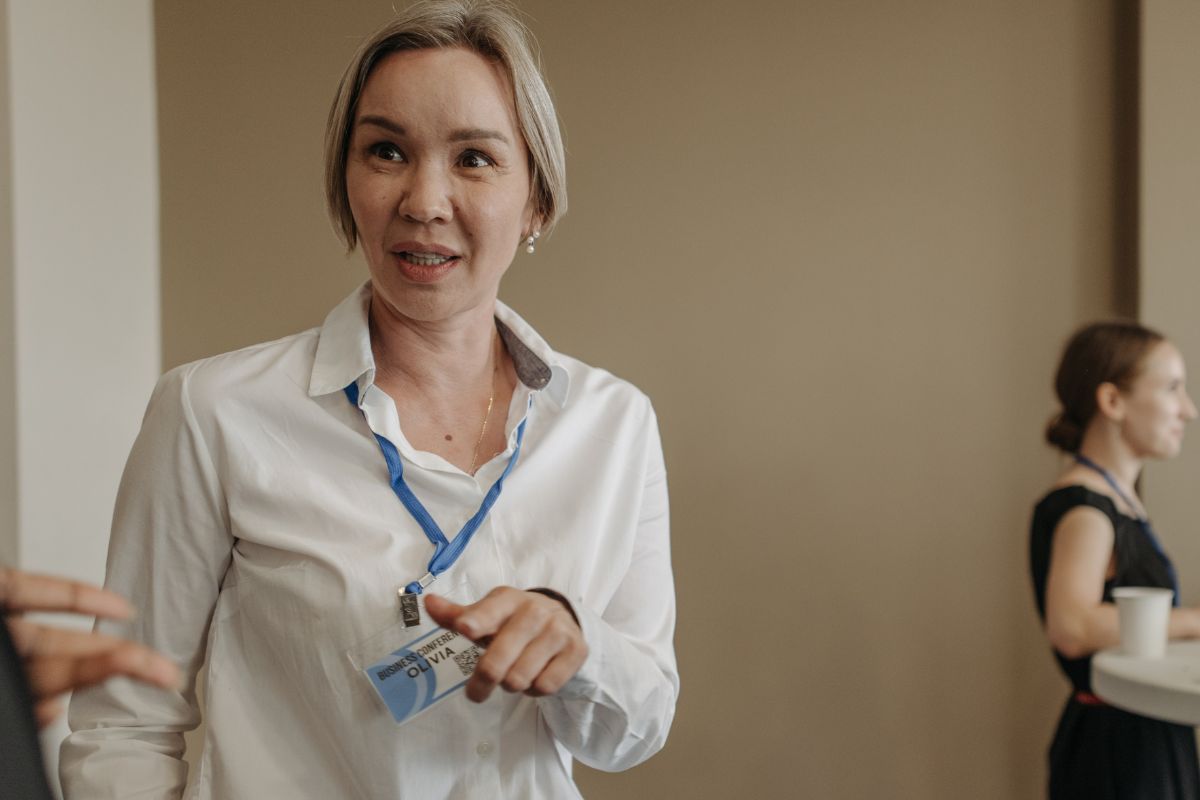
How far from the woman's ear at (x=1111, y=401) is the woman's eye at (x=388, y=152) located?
6.47 ft

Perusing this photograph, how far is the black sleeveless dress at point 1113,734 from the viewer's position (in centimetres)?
236

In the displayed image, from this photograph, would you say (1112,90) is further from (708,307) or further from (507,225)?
(507,225)

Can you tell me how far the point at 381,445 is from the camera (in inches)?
51.1

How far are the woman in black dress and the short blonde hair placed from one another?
63.2 inches

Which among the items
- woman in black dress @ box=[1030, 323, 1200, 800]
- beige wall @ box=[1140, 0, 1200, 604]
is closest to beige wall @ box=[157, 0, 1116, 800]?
beige wall @ box=[1140, 0, 1200, 604]

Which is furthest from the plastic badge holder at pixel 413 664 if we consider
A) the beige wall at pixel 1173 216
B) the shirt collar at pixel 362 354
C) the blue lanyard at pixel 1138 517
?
the beige wall at pixel 1173 216

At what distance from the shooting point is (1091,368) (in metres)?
2.68

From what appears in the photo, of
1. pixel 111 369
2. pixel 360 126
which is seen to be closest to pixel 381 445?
pixel 360 126

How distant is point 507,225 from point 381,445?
30 cm

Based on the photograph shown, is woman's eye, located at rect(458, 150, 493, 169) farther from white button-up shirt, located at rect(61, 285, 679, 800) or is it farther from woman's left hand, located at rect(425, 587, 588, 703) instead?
woman's left hand, located at rect(425, 587, 588, 703)

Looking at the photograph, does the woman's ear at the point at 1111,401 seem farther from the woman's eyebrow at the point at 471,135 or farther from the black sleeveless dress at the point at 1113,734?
the woman's eyebrow at the point at 471,135

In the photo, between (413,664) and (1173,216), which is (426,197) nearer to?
(413,664)

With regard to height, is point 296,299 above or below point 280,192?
below

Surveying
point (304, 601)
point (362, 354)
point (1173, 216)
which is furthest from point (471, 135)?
point (1173, 216)
